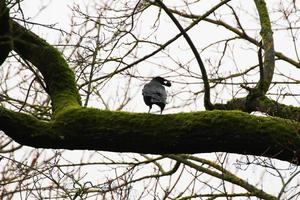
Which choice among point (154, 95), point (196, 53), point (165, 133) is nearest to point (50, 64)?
point (154, 95)

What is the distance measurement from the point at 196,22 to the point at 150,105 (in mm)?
1641

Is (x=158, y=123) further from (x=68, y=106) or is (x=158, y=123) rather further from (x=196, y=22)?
(x=196, y=22)

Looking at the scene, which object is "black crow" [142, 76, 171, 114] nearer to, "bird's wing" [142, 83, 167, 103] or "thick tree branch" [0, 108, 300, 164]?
"bird's wing" [142, 83, 167, 103]

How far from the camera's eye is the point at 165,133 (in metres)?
3.23

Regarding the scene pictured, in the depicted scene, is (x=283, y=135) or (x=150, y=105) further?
(x=150, y=105)

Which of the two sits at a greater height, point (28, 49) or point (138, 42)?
point (138, 42)

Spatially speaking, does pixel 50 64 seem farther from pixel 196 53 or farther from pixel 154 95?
pixel 196 53

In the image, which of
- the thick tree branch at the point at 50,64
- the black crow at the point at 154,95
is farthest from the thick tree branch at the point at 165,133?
the black crow at the point at 154,95

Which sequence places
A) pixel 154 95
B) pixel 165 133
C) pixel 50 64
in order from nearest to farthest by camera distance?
1. pixel 165 133
2. pixel 50 64
3. pixel 154 95

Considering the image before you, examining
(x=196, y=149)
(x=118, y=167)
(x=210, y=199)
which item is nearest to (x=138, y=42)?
(x=118, y=167)

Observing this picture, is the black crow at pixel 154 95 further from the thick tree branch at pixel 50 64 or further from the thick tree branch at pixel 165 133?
the thick tree branch at pixel 165 133

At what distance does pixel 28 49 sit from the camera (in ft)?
13.8

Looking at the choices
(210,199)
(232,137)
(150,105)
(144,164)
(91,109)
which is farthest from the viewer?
(144,164)

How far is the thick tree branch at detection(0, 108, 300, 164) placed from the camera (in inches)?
125
